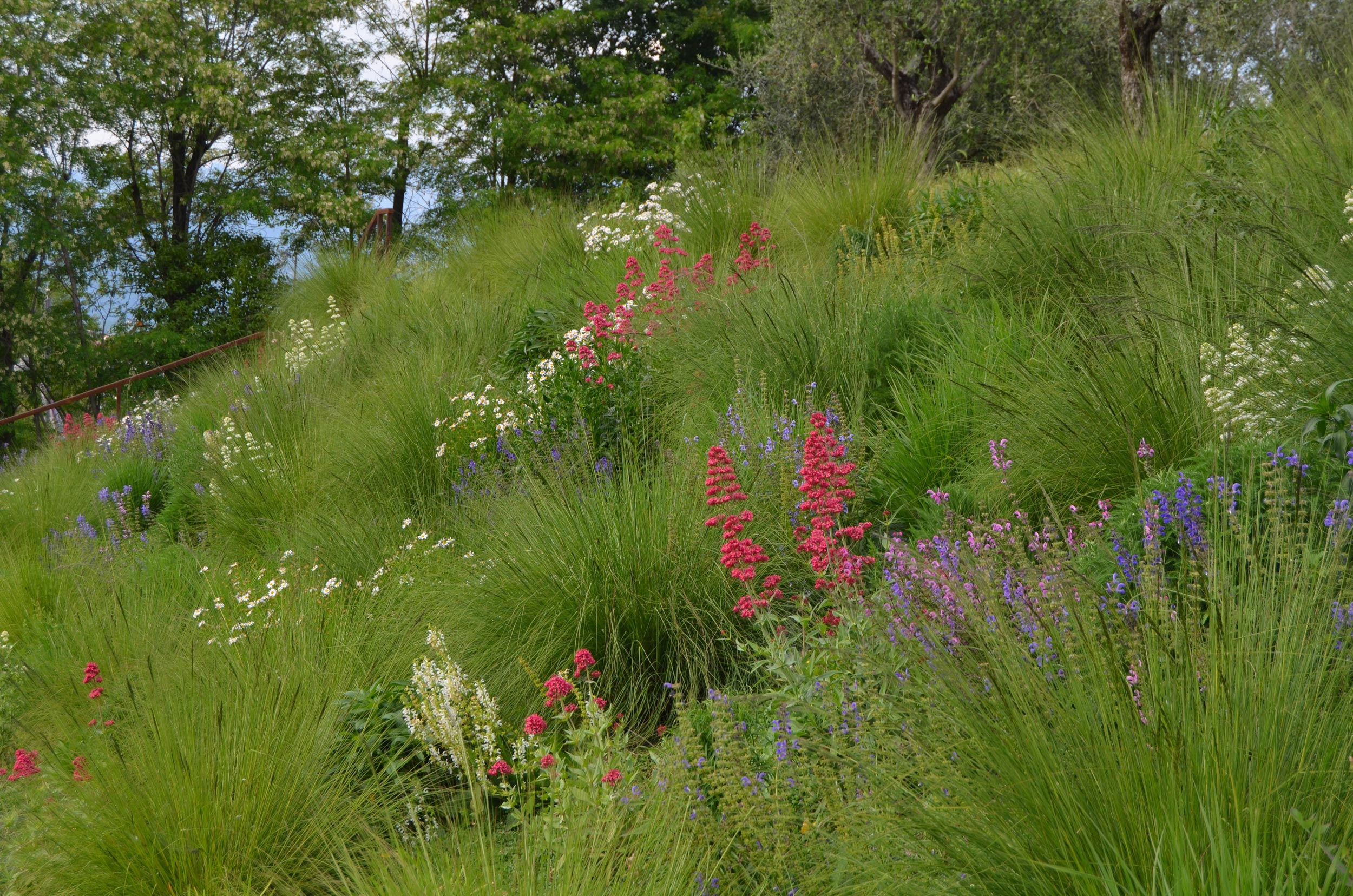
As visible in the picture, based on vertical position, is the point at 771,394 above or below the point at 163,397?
below

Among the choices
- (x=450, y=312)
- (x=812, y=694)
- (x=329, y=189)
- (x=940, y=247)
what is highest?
(x=329, y=189)

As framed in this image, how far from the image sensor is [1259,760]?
5.21 feet

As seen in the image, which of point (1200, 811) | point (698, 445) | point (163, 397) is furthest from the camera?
point (163, 397)

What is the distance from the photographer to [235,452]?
6867 millimetres

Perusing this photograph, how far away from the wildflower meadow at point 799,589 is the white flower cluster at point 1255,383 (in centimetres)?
2

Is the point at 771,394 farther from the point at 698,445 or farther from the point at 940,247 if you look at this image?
the point at 940,247

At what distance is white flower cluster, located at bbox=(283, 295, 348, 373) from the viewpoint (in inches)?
338

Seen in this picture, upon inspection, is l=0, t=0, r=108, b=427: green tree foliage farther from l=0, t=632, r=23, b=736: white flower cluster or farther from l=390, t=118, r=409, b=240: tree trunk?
l=0, t=632, r=23, b=736: white flower cluster

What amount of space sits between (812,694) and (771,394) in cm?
247

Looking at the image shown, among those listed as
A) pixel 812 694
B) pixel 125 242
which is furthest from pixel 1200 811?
pixel 125 242

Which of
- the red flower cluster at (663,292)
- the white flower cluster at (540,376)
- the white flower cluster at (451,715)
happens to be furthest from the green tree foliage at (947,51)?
the white flower cluster at (451,715)

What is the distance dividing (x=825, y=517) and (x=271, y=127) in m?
26.6

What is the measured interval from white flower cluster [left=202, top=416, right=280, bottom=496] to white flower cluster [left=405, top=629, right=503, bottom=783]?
386 centimetres

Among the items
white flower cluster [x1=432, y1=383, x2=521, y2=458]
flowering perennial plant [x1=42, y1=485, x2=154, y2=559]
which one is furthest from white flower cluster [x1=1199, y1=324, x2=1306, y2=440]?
flowering perennial plant [x1=42, y1=485, x2=154, y2=559]
